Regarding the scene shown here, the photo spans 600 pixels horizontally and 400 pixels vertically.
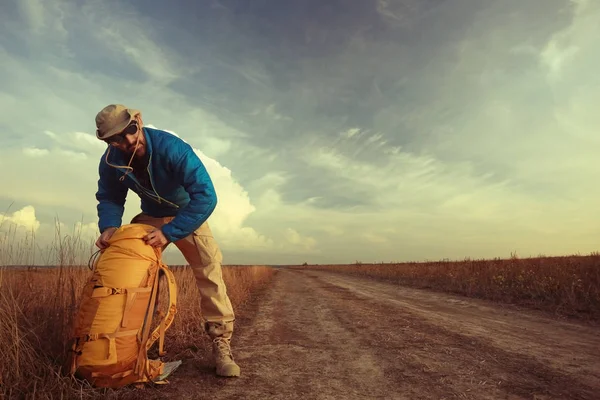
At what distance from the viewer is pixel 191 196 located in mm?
3188

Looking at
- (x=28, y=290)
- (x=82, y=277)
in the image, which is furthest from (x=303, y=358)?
(x=28, y=290)

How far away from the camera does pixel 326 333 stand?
17.2 ft

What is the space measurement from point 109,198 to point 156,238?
3.19 ft

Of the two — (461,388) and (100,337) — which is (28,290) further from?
(461,388)

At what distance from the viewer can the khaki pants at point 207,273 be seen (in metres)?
3.47

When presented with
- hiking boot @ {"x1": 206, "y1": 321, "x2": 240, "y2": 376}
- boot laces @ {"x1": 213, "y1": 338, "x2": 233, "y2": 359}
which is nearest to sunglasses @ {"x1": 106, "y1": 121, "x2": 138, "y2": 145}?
hiking boot @ {"x1": 206, "y1": 321, "x2": 240, "y2": 376}

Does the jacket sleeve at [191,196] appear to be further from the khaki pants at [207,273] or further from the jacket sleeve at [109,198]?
the jacket sleeve at [109,198]

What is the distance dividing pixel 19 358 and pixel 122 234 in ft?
3.76

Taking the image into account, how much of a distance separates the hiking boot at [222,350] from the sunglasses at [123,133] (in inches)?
71.8

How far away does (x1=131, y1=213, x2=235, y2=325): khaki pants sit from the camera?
11.4 feet

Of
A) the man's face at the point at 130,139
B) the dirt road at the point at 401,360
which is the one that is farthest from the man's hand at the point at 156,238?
the dirt road at the point at 401,360

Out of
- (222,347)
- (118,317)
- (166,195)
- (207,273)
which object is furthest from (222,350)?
(166,195)

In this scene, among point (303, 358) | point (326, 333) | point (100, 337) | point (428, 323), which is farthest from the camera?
point (428, 323)

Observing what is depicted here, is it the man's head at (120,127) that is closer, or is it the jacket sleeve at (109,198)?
the man's head at (120,127)
